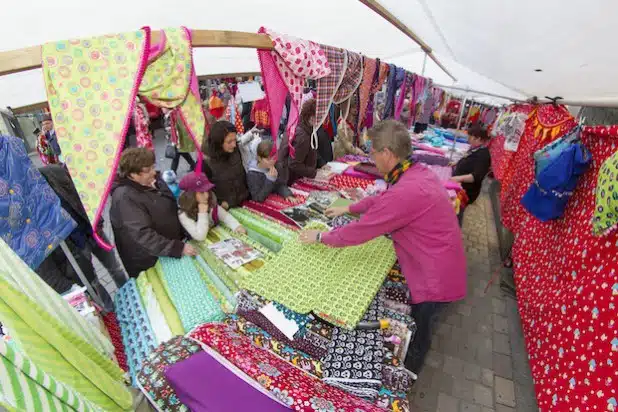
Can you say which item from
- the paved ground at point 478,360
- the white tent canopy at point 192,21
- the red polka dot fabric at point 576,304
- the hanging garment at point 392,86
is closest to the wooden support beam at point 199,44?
the white tent canopy at point 192,21

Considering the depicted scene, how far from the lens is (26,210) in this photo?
5.70ft

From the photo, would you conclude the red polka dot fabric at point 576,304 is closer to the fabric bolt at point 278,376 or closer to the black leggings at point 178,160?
the fabric bolt at point 278,376

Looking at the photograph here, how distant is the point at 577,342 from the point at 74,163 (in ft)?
8.63

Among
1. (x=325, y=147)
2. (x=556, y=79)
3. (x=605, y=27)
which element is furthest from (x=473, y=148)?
(x=605, y=27)

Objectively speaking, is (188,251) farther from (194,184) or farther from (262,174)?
(262,174)

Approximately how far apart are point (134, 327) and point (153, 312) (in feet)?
0.53

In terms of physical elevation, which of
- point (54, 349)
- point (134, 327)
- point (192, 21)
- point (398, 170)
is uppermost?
point (192, 21)

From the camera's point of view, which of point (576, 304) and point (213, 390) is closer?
point (213, 390)

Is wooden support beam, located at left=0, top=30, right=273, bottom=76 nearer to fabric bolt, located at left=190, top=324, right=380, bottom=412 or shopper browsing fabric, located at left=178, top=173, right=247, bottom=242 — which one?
shopper browsing fabric, located at left=178, top=173, right=247, bottom=242

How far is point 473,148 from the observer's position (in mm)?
4484

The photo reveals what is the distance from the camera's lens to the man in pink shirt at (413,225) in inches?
71.1

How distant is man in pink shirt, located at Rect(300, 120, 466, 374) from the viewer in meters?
1.81

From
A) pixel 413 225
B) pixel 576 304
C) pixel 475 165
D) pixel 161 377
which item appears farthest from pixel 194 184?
pixel 475 165

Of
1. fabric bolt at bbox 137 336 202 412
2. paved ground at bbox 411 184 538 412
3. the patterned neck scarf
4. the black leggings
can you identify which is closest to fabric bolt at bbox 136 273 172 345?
fabric bolt at bbox 137 336 202 412
